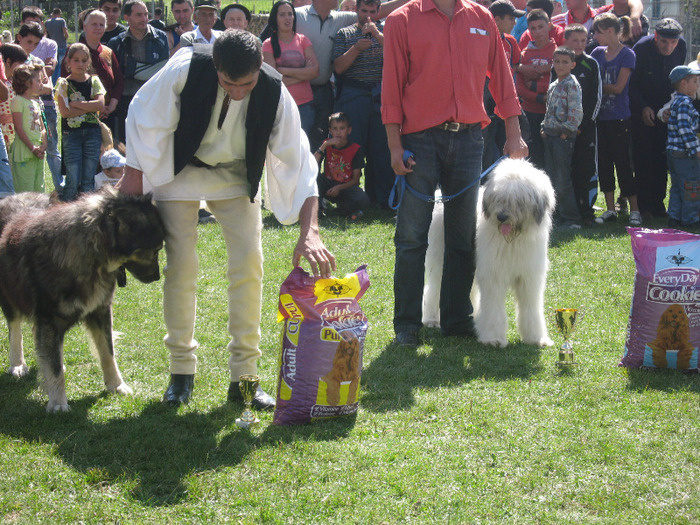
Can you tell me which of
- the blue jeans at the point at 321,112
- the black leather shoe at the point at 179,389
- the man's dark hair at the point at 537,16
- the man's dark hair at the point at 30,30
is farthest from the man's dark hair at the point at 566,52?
the man's dark hair at the point at 30,30

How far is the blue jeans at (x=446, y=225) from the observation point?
5164 mm

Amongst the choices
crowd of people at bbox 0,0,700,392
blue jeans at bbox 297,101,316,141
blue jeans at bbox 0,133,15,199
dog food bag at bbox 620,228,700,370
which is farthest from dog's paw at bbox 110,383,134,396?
blue jeans at bbox 297,101,316,141

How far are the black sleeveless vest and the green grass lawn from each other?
4.56 feet

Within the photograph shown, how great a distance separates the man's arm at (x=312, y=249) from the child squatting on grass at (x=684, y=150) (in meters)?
6.03

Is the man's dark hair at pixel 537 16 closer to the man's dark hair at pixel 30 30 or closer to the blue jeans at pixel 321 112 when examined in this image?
the blue jeans at pixel 321 112

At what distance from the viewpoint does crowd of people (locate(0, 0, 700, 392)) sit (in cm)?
386

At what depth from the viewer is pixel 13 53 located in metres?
8.05

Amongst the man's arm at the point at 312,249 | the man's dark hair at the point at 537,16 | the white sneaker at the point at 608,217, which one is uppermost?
the man's dark hair at the point at 537,16

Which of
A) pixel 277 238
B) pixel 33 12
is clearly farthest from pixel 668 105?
pixel 33 12

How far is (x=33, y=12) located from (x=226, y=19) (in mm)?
3600

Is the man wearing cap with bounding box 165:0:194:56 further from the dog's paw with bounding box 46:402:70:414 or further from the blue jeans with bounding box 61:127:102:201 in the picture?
the dog's paw with bounding box 46:402:70:414

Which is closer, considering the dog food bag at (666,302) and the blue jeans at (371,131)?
the dog food bag at (666,302)

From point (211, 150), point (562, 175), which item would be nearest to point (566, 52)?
point (562, 175)

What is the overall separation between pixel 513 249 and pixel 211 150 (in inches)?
91.6
